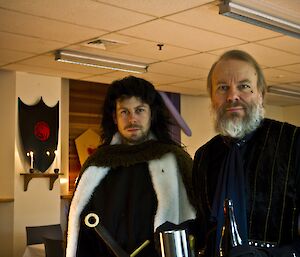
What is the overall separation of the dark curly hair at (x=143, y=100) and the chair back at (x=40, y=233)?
304 centimetres

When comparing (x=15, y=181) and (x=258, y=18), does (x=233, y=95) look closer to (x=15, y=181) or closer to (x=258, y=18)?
(x=258, y=18)

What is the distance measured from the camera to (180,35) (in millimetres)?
4168

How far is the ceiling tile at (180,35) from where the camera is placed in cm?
390

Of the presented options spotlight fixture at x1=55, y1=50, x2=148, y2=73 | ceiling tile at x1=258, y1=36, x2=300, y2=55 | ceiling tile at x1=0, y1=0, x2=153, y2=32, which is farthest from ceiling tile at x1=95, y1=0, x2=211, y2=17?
spotlight fixture at x1=55, y1=50, x2=148, y2=73

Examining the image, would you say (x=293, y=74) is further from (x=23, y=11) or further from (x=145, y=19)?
(x=23, y=11)

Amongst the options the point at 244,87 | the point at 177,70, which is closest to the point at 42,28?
the point at 177,70

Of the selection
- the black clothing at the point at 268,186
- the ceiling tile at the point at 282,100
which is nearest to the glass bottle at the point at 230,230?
the black clothing at the point at 268,186

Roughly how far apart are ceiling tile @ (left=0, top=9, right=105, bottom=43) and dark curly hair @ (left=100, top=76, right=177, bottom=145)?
1.67 meters

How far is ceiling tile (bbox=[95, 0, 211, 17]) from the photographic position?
A: 10.8ft

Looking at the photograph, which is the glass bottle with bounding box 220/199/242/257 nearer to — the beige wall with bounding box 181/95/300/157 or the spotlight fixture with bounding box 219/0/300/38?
the spotlight fixture with bounding box 219/0/300/38

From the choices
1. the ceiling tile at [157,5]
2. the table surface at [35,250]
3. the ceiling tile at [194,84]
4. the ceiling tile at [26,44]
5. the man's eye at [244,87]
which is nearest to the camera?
the man's eye at [244,87]

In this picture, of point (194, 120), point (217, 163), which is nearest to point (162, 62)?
point (194, 120)

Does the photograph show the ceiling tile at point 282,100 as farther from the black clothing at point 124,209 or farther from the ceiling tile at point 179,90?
the black clothing at point 124,209

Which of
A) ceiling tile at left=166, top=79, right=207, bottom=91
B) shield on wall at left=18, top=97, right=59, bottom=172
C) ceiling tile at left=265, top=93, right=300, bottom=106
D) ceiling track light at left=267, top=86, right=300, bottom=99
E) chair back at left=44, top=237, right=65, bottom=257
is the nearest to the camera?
chair back at left=44, top=237, right=65, bottom=257
